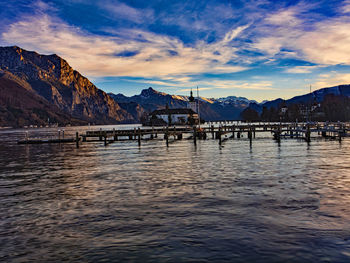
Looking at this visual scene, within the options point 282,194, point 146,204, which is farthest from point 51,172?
point 282,194

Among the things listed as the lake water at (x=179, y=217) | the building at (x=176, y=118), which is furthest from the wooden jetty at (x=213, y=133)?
the building at (x=176, y=118)

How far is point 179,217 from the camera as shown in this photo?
13516mm

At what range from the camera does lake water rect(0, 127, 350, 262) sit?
9.89m

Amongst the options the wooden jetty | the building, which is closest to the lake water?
the wooden jetty

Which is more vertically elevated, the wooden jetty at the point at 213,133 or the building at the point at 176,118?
the building at the point at 176,118

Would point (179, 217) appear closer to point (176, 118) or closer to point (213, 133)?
point (213, 133)

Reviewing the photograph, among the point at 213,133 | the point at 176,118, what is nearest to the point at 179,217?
the point at 213,133

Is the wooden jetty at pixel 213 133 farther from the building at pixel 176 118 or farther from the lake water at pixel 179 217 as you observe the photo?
the building at pixel 176 118

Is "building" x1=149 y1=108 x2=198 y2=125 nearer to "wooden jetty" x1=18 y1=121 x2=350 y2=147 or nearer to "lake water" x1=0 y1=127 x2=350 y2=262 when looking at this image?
"wooden jetty" x1=18 y1=121 x2=350 y2=147

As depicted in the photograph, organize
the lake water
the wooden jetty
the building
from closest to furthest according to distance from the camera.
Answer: the lake water, the wooden jetty, the building

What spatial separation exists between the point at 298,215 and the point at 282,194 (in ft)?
13.2

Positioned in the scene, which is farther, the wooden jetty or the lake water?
the wooden jetty

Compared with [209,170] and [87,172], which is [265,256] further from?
[87,172]

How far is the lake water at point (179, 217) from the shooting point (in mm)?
9891
